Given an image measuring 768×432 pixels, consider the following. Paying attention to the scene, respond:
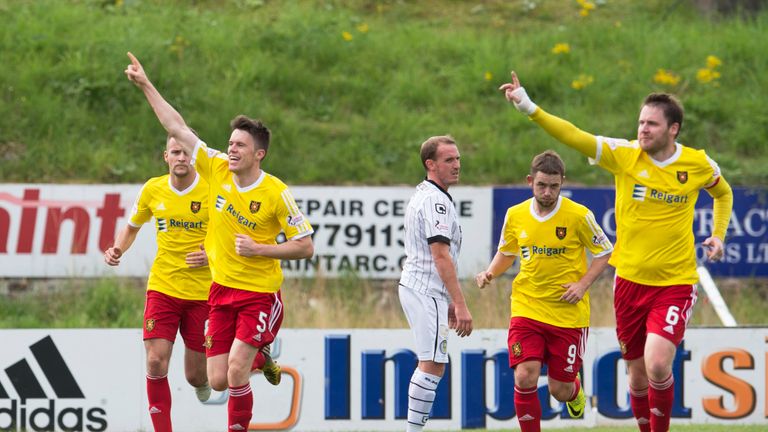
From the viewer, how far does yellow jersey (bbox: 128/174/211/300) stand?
28.6 ft

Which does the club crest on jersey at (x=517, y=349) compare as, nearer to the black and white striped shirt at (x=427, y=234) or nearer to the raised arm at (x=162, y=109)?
the black and white striped shirt at (x=427, y=234)

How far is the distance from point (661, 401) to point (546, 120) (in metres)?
2.04

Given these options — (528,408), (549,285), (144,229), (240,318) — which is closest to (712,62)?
(144,229)

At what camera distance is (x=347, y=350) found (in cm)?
1125

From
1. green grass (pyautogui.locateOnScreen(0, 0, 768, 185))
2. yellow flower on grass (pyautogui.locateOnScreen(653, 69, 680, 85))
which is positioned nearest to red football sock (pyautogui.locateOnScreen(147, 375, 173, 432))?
green grass (pyautogui.locateOnScreen(0, 0, 768, 185))

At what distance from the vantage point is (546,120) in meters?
7.17

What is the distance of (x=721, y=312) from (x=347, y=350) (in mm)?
4495

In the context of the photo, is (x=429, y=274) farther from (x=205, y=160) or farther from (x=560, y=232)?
(x=205, y=160)

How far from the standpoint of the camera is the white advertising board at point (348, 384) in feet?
35.5

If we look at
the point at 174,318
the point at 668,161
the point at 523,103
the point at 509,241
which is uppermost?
the point at 523,103

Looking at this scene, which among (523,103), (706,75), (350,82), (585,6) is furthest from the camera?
(585,6)

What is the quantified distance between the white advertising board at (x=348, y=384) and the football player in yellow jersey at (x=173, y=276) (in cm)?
237

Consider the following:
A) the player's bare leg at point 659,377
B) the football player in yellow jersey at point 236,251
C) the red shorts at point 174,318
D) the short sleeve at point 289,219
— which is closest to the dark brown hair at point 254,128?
the football player in yellow jersey at point 236,251

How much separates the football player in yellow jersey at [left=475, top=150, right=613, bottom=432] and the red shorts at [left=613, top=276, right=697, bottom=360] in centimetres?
30
